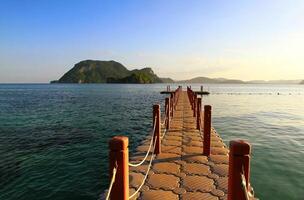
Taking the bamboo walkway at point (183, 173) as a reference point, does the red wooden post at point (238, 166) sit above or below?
above

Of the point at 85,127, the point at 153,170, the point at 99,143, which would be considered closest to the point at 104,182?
the point at 153,170

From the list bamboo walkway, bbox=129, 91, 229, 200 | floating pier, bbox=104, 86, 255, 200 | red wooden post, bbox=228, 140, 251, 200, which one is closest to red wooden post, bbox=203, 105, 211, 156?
floating pier, bbox=104, 86, 255, 200

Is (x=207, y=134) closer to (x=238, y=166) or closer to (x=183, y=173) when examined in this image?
(x=183, y=173)

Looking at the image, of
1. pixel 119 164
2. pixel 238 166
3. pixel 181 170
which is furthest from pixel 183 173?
pixel 238 166

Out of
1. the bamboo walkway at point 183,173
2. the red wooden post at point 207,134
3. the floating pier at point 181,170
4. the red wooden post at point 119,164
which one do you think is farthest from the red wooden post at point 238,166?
the red wooden post at point 207,134

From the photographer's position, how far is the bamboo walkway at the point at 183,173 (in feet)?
19.2

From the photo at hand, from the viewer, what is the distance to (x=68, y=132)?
64.7 ft

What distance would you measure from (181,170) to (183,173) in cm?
23

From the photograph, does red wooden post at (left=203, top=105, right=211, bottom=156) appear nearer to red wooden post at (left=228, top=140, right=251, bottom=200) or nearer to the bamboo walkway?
the bamboo walkway

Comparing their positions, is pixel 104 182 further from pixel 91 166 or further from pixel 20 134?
pixel 20 134

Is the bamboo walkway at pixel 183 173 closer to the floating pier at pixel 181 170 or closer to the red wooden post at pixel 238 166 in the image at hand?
the floating pier at pixel 181 170

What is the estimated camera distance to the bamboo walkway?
5840 mm

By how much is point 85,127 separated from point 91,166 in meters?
11.0

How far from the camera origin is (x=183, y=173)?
702 cm
